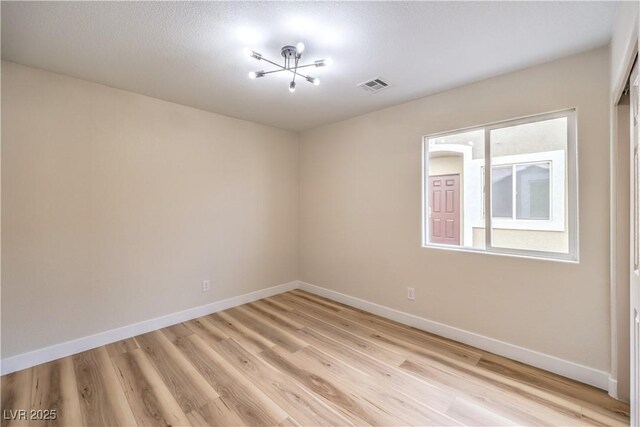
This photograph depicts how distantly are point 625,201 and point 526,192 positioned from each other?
26.3 inches

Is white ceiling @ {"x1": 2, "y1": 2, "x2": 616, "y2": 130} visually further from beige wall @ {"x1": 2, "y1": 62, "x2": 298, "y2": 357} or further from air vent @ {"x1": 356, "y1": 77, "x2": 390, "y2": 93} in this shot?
beige wall @ {"x1": 2, "y1": 62, "x2": 298, "y2": 357}

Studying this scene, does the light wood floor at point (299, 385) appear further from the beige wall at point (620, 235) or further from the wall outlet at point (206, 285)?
the wall outlet at point (206, 285)

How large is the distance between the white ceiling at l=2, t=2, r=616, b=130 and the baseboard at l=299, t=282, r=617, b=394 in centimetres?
240

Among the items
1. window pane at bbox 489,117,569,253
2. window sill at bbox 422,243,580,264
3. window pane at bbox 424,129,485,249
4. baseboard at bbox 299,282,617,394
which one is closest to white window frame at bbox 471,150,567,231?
window pane at bbox 489,117,569,253

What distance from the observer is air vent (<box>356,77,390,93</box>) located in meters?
2.51

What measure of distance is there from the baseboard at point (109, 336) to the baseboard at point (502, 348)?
66.0 inches

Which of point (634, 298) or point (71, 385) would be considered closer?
point (634, 298)

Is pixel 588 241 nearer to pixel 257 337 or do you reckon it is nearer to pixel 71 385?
pixel 257 337

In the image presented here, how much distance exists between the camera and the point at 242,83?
2564 mm

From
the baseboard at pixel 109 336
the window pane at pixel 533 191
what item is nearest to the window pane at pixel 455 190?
the window pane at pixel 533 191

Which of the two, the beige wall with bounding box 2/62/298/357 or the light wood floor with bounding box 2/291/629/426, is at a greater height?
the beige wall with bounding box 2/62/298/357

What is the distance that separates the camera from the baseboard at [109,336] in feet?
7.20

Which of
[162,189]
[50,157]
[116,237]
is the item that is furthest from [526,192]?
[50,157]

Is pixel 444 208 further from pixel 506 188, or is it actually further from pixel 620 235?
pixel 620 235
